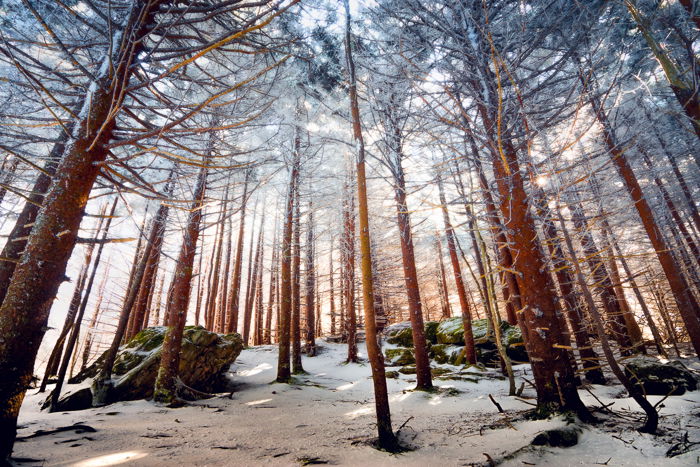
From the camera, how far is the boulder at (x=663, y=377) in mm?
5492

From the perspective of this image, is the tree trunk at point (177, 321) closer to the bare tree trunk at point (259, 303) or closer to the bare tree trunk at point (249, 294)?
the bare tree trunk at point (249, 294)

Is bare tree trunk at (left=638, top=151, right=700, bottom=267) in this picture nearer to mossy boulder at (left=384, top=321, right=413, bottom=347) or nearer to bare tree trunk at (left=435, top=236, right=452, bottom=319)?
bare tree trunk at (left=435, top=236, right=452, bottom=319)

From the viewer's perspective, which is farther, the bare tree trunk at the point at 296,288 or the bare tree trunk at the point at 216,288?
the bare tree trunk at the point at 216,288

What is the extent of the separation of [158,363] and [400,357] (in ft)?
30.2

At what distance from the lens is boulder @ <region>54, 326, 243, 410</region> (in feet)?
21.7

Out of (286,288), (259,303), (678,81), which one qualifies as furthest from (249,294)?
(678,81)

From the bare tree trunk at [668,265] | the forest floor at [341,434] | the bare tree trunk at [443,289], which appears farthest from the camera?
the bare tree trunk at [443,289]

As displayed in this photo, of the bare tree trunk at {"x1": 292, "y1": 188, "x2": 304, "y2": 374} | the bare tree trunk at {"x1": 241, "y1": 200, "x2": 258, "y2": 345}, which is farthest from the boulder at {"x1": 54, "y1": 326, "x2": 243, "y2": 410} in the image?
the bare tree trunk at {"x1": 241, "y1": 200, "x2": 258, "y2": 345}

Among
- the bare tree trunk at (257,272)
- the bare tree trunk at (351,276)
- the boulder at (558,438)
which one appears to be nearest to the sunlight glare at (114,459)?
the boulder at (558,438)

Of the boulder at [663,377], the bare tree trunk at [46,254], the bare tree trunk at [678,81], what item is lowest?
the boulder at [663,377]

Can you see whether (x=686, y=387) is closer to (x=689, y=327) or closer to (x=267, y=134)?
(x=689, y=327)

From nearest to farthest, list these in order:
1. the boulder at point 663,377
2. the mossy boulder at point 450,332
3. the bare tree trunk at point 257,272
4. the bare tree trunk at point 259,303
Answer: the boulder at point 663,377 < the mossy boulder at point 450,332 < the bare tree trunk at point 259,303 < the bare tree trunk at point 257,272

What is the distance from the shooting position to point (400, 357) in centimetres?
1238

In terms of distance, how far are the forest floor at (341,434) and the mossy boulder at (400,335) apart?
26.5 ft
